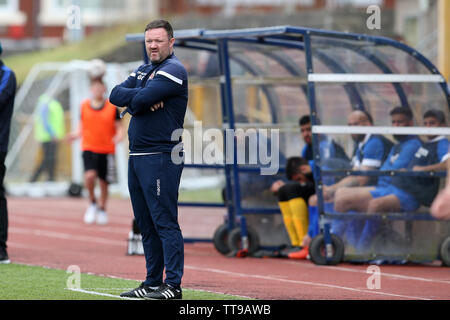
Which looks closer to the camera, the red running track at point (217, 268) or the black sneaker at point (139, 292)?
the black sneaker at point (139, 292)

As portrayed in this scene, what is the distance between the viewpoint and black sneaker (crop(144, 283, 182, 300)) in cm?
880

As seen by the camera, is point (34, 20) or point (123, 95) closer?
point (123, 95)

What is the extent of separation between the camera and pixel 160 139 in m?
8.77

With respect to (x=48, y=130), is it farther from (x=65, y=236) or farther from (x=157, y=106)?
(x=157, y=106)

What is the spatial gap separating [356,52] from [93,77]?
17.3 ft

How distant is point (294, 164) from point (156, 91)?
16.0 ft

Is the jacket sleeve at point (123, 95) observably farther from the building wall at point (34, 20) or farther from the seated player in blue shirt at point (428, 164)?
the building wall at point (34, 20)

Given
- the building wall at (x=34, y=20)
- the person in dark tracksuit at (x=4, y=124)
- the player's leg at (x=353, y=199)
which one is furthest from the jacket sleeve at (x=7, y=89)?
the building wall at (x=34, y=20)

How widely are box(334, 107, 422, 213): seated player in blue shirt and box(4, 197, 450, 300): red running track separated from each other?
0.64 meters

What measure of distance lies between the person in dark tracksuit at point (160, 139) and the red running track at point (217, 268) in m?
1.12

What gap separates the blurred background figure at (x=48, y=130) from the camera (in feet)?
80.6

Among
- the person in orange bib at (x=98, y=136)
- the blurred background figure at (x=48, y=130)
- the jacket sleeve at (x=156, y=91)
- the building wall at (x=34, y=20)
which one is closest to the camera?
the jacket sleeve at (x=156, y=91)

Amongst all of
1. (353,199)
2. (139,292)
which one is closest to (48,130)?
(353,199)
